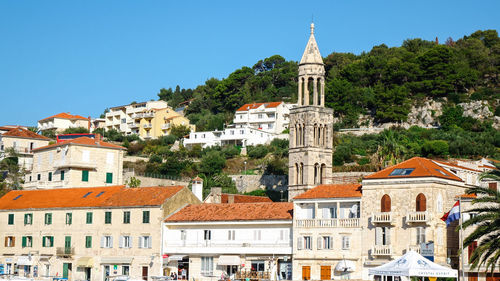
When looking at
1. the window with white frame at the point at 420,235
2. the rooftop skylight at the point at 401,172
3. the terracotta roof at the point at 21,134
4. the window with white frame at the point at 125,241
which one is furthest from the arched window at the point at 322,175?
the terracotta roof at the point at 21,134

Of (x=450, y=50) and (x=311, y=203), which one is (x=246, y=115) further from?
(x=311, y=203)

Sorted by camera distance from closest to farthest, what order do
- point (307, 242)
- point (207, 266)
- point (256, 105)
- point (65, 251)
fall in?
point (307, 242), point (207, 266), point (65, 251), point (256, 105)

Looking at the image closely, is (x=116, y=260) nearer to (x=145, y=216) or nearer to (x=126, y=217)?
(x=126, y=217)

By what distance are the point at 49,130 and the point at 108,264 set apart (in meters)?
92.4

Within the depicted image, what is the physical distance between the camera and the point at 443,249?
54938 millimetres

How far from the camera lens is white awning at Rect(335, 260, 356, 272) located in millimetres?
57062

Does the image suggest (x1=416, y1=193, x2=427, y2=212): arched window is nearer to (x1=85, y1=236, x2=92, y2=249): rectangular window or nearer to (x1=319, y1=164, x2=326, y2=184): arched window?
(x1=319, y1=164, x2=326, y2=184): arched window

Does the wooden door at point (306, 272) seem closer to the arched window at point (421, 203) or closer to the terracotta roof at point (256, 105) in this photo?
the arched window at point (421, 203)

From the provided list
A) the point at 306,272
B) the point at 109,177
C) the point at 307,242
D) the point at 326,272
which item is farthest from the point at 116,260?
the point at 109,177

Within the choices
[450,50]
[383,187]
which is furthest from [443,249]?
[450,50]

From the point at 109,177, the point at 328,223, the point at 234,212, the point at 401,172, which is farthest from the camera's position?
the point at 109,177

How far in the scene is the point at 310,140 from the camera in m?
83.4

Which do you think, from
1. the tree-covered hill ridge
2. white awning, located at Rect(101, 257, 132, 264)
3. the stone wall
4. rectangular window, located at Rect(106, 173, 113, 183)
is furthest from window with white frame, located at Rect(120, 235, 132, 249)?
the tree-covered hill ridge

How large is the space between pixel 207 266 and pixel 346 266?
40.4 feet
